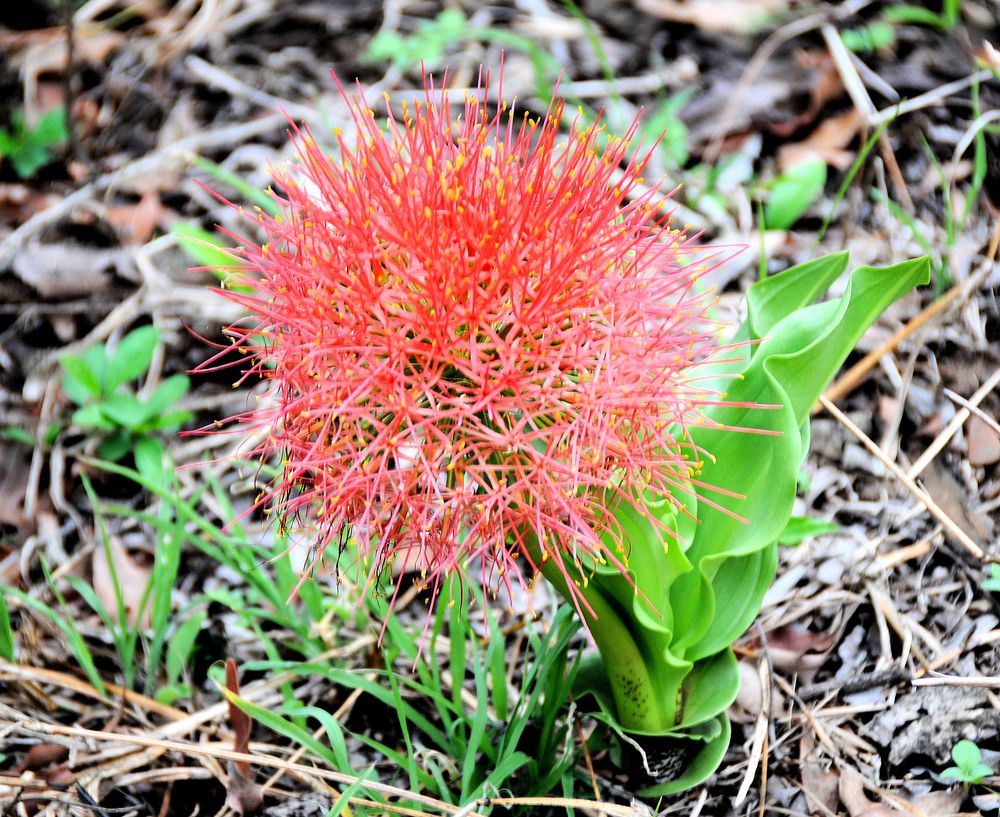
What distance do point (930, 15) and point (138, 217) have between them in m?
2.41

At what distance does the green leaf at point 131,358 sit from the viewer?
2.31 m

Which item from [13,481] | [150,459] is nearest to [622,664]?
[150,459]

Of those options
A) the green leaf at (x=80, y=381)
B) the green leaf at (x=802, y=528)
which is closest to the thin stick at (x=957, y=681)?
the green leaf at (x=802, y=528)

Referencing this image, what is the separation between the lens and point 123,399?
2307 millimetres

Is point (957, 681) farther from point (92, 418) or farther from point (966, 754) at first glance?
point (92, 418)

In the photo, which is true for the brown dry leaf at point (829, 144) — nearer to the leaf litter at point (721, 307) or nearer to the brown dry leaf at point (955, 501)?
the leaf litter at point (721, 307)

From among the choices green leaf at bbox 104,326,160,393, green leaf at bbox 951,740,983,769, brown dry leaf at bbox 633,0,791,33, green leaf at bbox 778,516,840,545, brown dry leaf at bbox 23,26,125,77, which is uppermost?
brown dry leaf at bbox 633,0,791,33

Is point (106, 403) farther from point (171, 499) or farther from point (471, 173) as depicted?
point (471, 173)

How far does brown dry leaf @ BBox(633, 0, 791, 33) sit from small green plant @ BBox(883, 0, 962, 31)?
1.08 ft

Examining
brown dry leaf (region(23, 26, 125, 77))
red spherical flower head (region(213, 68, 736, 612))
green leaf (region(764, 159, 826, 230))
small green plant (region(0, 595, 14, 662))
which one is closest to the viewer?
red spherical flower head (region(213, 68, 736, 612))

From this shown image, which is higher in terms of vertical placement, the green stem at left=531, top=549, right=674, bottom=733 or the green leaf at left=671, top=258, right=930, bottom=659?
the green leaf at left=671, top=258, right=930, bottom=659

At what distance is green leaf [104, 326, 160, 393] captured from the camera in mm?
2309

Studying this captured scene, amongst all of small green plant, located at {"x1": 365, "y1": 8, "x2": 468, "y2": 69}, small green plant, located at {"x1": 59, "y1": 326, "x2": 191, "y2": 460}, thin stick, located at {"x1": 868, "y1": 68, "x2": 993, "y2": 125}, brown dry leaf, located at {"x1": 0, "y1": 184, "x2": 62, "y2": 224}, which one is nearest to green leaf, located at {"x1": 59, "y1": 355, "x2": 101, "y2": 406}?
small green plant, located at {"x1": 59, "y1": 326, "x2": 191, "y2": 460}

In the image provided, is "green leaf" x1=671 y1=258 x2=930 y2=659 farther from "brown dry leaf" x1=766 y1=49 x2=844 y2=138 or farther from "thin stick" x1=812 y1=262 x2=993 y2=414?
"brown dry leaf" x1=766 y1=49 x2=844 y2=138
